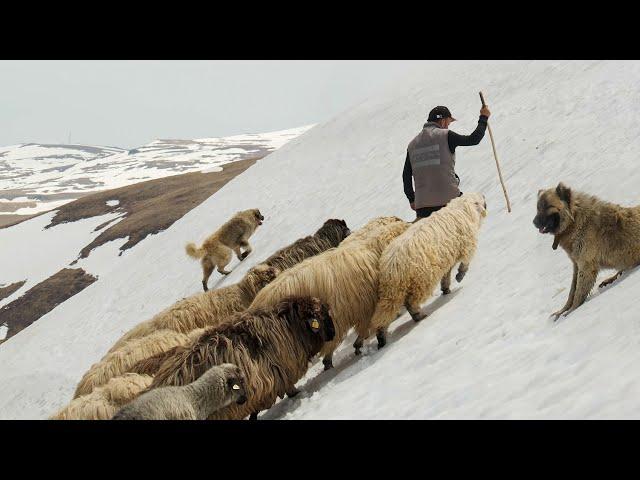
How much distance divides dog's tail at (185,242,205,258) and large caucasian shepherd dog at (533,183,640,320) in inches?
478

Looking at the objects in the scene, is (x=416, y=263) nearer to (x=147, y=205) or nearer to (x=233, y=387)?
(x=233, y=387)

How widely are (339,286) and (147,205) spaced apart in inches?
2242

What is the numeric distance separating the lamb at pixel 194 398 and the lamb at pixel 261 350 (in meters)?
0.29

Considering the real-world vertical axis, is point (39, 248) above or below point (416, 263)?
below

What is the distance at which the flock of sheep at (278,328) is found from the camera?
20.7 feet

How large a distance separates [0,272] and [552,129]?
171 feet

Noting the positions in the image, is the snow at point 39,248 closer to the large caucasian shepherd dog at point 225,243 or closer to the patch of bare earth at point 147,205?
the patch of bare earth at point 147,205

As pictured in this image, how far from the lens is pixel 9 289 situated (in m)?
49.8

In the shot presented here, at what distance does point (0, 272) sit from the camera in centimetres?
5478

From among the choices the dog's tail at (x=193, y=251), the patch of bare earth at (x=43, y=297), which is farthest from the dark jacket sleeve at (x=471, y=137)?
the patch of bare earth at (x=43, y=297)

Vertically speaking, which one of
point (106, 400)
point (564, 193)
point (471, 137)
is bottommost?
point (106, 400)

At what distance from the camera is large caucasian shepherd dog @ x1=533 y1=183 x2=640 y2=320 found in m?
5.76

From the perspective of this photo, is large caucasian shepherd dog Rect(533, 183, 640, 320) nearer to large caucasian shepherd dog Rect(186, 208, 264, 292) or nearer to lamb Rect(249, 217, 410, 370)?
lamb Rect(249, 217, 410, 370)

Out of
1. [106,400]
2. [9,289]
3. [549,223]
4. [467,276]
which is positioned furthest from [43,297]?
[549,223]
